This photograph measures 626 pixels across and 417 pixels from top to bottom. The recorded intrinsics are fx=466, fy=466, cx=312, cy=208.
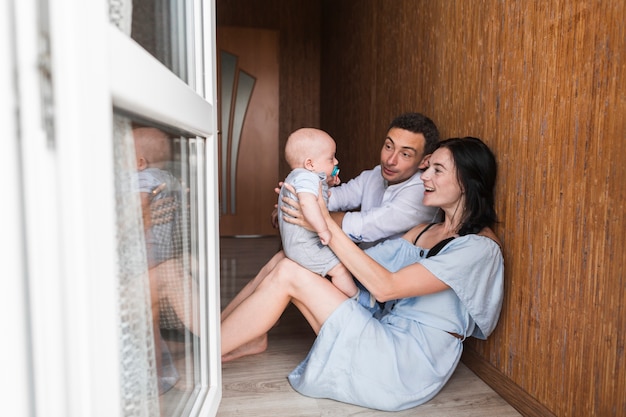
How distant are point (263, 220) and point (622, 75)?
4161 mm

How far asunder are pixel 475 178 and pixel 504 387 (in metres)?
0.68

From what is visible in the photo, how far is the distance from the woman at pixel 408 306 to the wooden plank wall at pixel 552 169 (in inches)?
3.8

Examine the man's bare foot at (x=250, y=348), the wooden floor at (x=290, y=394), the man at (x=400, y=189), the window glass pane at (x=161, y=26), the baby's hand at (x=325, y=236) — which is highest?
the window glass pane at (x=161, y=26)

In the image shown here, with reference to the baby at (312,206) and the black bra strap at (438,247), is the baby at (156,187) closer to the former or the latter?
the baby at (312,206)

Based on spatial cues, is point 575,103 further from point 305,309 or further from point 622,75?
point 305,309

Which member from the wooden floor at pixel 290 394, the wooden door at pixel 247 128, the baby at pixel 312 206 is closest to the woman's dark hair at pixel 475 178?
the baby at pixel 312 206

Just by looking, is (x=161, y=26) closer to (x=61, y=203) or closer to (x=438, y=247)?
(x=61, y=203)

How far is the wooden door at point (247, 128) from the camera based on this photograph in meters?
4.80

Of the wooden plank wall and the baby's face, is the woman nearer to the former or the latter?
the wooden plank wall

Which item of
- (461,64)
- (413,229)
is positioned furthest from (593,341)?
(461,64)

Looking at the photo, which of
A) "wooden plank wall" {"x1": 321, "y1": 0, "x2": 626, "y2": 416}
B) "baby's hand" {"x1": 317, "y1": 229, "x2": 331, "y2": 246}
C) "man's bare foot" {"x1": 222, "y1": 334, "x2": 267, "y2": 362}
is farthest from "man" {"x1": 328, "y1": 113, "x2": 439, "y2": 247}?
"man's bare foot" {"x1": 222, "y1": 334, "x2": 267, "y2": 362}

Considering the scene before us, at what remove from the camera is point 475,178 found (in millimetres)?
1536

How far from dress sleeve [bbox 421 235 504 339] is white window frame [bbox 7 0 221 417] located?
1093 millimetres

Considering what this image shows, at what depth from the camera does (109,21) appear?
541mm
